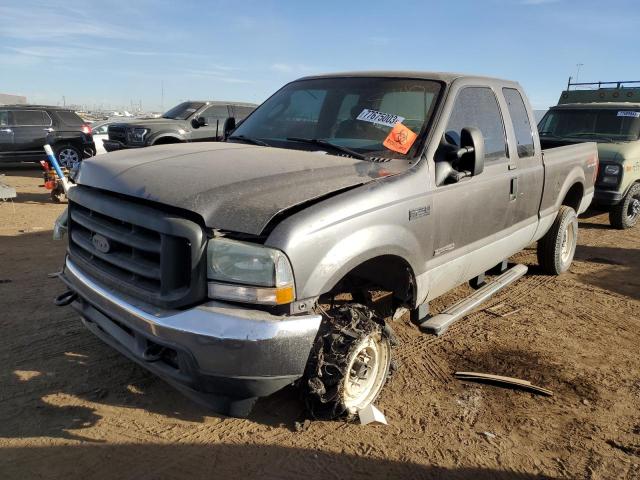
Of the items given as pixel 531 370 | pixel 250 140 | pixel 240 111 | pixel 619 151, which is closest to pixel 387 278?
pixel 531 370

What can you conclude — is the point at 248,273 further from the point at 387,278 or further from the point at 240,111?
the point at 240,111

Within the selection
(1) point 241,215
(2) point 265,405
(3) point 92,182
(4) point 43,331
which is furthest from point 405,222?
(4) point 43,331

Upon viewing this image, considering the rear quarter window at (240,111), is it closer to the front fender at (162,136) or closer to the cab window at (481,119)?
the front fender at (162,136)

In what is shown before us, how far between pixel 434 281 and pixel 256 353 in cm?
157

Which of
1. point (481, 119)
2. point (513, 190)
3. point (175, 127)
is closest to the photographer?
point (481, 119)

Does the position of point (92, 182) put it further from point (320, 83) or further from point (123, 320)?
point (320, 83)

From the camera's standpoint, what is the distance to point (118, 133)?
12531 millimetres

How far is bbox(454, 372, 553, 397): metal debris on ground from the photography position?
347 centimetres

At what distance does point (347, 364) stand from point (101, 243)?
5.11 feet

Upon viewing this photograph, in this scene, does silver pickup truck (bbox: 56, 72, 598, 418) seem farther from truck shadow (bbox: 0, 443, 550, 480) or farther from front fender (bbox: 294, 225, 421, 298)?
truck shadow (bbox: 0, 443, 550, 480)

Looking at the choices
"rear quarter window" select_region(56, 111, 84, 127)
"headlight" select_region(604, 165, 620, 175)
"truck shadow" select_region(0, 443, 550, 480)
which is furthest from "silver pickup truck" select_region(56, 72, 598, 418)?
"rear quarter window" select_region(56, 111, 84, 127)

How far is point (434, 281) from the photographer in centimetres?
345

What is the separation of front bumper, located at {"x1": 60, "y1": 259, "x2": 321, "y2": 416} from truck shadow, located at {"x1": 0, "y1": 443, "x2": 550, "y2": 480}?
1.23 ft

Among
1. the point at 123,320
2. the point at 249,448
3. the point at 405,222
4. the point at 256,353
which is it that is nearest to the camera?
the point at 256,353
